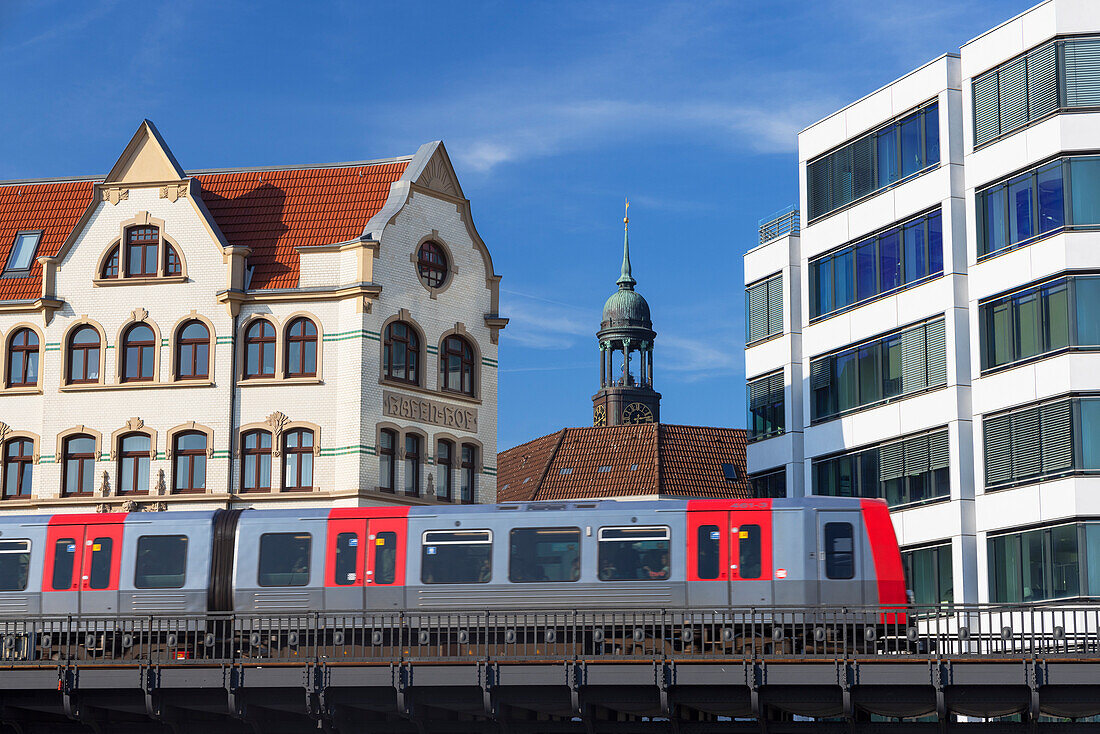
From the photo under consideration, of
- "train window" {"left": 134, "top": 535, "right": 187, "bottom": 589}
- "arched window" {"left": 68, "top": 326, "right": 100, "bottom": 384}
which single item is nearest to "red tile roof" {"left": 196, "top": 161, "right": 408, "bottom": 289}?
"arched window" {"left": 68, "top": 326, "right": 100, "bottom": 384}

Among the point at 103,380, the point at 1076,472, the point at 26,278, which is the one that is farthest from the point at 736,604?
the point at 26,278

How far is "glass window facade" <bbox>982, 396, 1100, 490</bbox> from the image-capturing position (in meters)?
45.7

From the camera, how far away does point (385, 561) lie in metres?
39.2

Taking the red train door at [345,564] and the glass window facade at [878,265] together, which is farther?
the glass window facade at [878,265]

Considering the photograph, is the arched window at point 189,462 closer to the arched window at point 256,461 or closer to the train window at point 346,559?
the arched window at point 256,461

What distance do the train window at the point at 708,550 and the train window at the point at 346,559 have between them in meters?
7.82

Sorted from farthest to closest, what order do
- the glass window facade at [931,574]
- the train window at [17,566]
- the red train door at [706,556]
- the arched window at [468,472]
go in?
the arched window at [468,472], the glass window facade at [931,574], the train window at [17,566], the red train door at [706,556]

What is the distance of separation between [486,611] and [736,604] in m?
5.96

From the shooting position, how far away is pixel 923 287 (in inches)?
2032

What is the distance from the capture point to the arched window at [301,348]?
5362 centimetres

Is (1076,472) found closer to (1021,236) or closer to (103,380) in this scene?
(1021,236)

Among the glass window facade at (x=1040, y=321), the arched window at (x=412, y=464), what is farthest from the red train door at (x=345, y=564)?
the glass window facade at (x=1040, y=321)

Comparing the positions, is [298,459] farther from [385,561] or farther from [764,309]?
[764,309]

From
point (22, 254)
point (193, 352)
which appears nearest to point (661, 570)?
point (193, 352)
